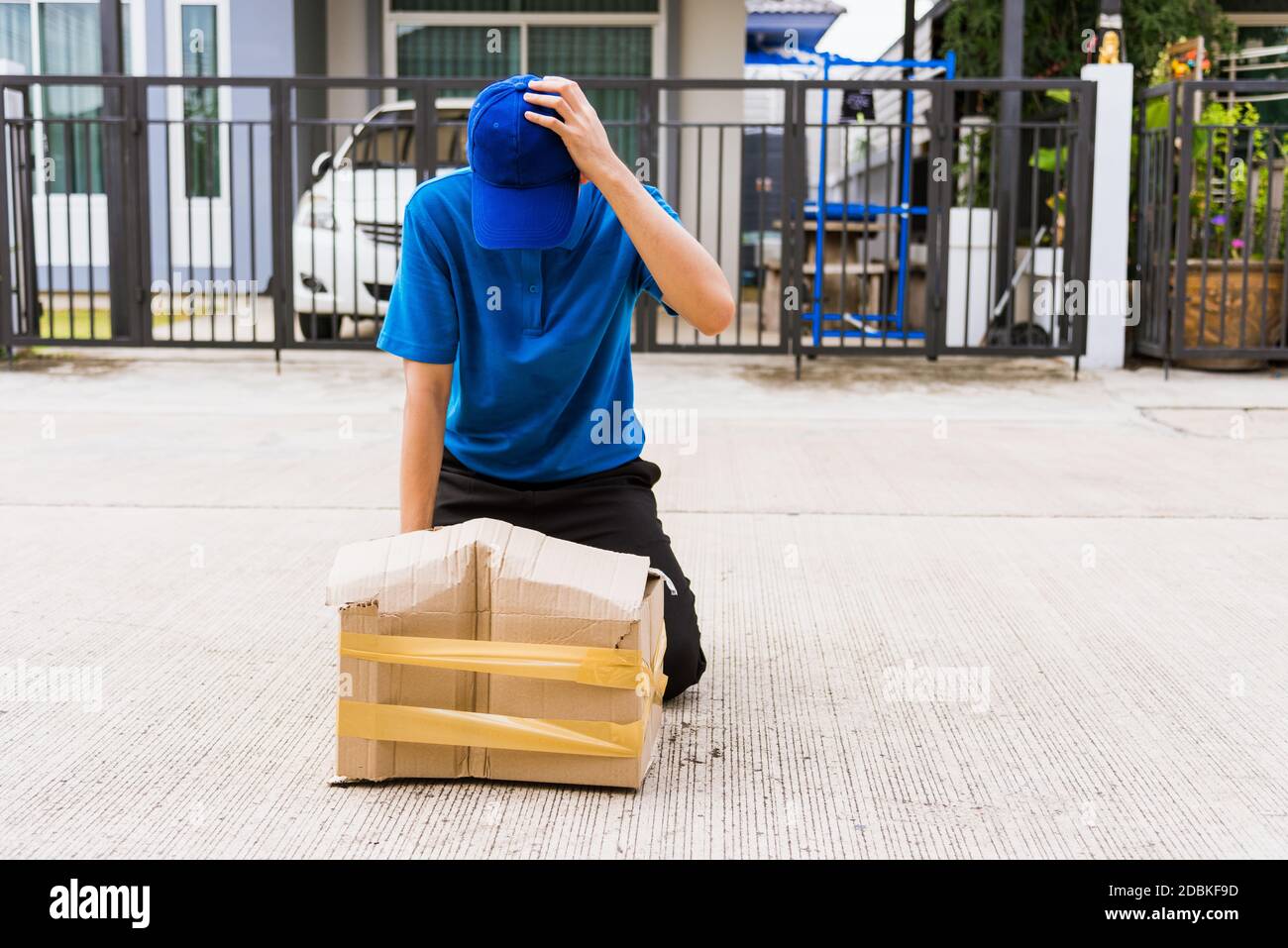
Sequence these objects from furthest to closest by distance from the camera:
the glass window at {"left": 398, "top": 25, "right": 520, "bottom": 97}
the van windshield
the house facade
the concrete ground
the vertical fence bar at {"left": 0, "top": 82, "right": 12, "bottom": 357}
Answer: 1. the glass window at {"left": 398, "top": 25, "right": 520, "bottom": 97}
2. the house facade
3. the van windshield
4. the vertical fence bar at {"left": 0, "top": 82, "right": 12, "bottom": 357}
5. the concrete ground

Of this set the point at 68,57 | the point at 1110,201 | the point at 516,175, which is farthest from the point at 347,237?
the point at 516,175

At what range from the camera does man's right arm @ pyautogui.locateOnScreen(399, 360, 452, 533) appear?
2920 mm

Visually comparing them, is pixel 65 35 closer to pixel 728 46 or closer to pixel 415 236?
pixel 728 46

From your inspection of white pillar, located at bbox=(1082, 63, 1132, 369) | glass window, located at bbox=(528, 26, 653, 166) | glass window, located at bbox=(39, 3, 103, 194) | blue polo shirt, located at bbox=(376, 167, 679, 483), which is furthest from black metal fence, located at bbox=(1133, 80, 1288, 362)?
glass window, located at bbox=(39, 3, 103, 194)

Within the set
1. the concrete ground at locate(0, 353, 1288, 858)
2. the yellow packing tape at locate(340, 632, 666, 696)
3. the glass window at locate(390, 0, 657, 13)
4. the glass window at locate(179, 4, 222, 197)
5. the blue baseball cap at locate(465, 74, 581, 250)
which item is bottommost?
the concrete ground at locate(0, 353, 1288, 858)

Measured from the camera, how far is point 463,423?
312 centimetres

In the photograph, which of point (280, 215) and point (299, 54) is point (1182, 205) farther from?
point (299, 54)

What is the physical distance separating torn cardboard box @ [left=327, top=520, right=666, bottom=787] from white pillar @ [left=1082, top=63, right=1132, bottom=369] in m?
7.21

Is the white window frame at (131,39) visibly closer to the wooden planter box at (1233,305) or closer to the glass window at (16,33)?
the glass window at (16,33)

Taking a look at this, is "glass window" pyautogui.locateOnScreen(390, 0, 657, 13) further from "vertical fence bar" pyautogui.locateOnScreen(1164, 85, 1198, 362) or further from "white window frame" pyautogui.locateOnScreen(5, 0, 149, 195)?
"vertical fence bar" pyautogui.locateOnScreen(1164, 85, 1198, 362)

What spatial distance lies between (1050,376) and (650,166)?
9.09 feet

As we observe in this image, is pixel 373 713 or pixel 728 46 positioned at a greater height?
pixel 728 46

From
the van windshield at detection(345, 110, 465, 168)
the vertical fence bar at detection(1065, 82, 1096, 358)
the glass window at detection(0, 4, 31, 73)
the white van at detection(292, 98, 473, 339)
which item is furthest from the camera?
the glass window at detection(0, 4, 31, 73)
